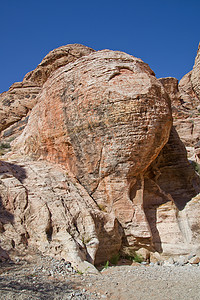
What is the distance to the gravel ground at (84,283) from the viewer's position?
3869 millimetres

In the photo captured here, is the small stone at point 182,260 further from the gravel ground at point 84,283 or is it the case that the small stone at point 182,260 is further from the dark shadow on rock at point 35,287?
the dark shadow on rock at point 35,287

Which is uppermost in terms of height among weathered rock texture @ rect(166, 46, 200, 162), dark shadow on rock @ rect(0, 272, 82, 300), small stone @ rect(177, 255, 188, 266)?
weathered rock texture @ rect(166, 46, 200, 162)

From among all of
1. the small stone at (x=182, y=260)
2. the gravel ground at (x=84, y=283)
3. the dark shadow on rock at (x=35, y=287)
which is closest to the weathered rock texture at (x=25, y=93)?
the small stone at (x=182, y=260)

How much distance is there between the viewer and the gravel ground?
3869 mm

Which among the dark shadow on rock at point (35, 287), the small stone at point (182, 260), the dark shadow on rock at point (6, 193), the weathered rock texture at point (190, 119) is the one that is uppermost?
the weathered rock texture at point (190, 119)

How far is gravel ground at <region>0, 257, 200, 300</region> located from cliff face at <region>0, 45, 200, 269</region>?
0.94 metres

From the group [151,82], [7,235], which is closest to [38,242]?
[7,235]

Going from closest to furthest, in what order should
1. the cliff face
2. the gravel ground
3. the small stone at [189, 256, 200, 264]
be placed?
1. the gravel ground
2. the cliff face
3. the small stone at [189, 256, 200, 264]

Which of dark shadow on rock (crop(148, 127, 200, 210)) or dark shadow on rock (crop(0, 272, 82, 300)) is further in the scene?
dark shadow on rock (crop(148, 127, 200, 210))

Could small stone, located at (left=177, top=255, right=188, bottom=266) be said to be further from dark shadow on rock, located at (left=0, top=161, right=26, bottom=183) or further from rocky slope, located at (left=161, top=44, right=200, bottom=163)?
rocky slope, located at (left=161, top=44, right=200, bottom=163)

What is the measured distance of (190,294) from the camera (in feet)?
13.3

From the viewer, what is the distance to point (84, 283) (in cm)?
454

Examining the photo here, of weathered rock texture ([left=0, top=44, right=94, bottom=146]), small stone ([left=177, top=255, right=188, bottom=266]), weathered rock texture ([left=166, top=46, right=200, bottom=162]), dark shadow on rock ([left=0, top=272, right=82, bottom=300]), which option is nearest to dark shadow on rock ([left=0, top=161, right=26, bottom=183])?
dark shadow on rock ([left=0, top=272, right=82, bottom=300])

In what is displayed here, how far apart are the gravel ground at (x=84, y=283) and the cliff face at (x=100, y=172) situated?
94cm
